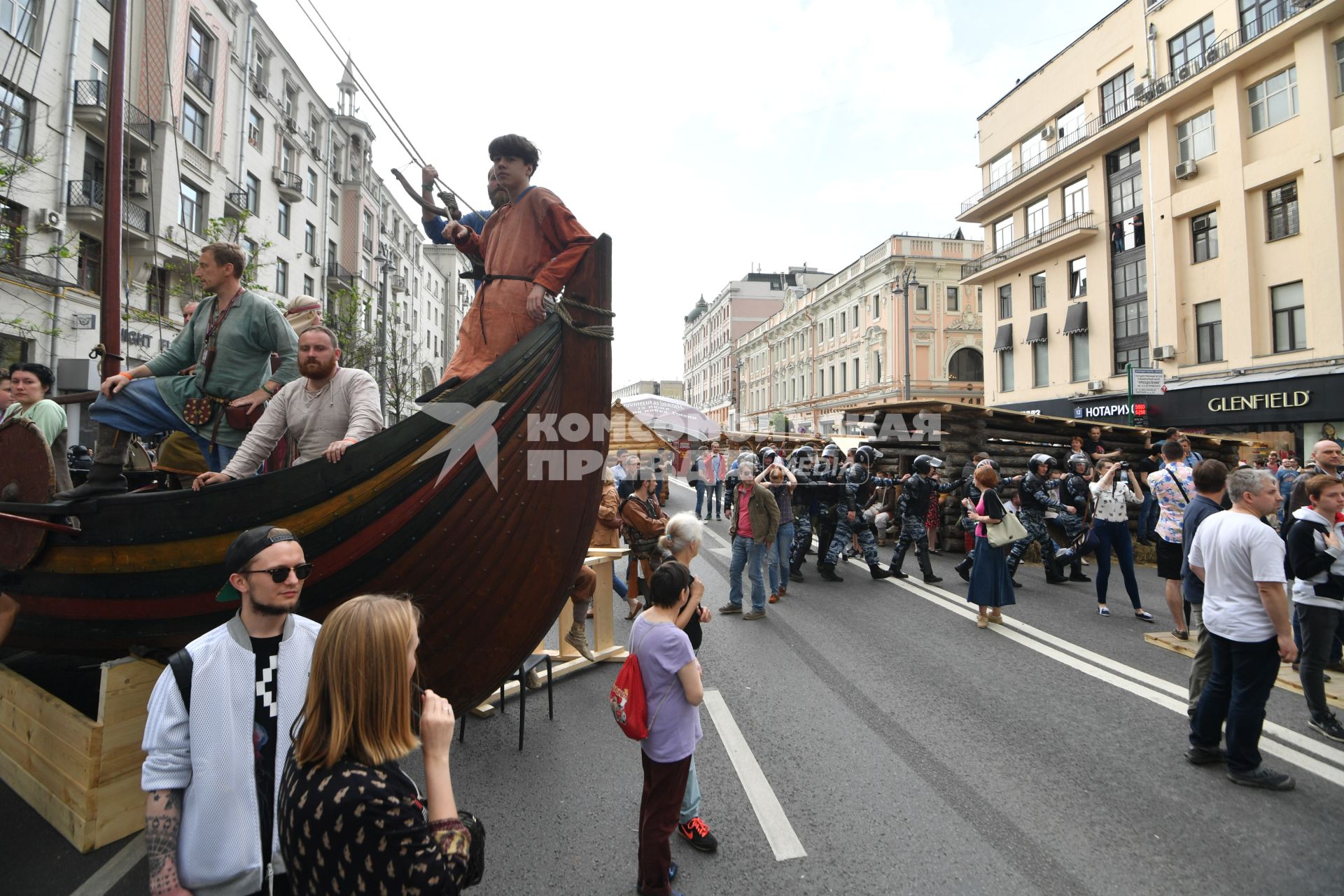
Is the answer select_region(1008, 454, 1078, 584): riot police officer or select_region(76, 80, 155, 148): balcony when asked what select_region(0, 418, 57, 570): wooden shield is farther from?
select_region(76, 80, 155, 148): balcony

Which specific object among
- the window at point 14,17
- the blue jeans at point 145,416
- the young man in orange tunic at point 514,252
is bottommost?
the blue jeans at point 145,416

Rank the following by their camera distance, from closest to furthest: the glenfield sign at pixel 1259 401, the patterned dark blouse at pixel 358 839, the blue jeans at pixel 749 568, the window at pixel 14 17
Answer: the patterned dark blouse at pixel 358 839 → the blue jeans at pixel 749 568 → the window at pixel 14 17 → the glenfield sign at pixel 1259 401

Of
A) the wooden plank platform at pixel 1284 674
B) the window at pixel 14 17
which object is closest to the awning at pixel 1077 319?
the wooden plank platform at pixel 1284 674

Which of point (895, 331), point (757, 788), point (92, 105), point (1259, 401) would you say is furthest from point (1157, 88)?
point (92, 105)

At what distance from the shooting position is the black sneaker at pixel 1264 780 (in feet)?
11.0

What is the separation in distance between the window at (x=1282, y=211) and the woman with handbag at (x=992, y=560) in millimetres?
19066

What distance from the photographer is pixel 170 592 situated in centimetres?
281

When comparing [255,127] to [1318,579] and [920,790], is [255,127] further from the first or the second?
[1318,579]

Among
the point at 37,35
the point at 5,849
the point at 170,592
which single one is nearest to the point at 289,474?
the point at 170,592

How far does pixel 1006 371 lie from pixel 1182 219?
8955mm

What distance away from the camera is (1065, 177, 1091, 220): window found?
82.1 feet

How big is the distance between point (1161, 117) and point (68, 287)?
32942 mm

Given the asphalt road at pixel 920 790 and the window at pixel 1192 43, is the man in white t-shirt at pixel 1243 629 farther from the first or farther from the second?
the window at pixel 1192 43

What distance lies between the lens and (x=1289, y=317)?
59.3 feet
